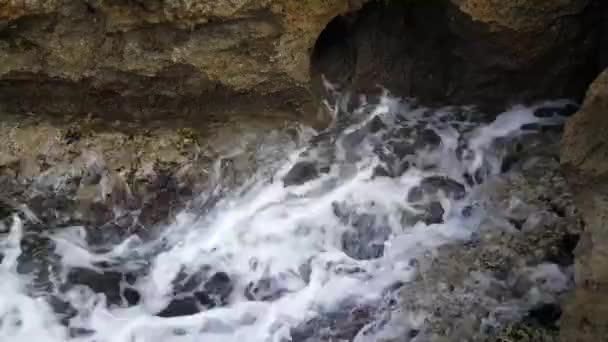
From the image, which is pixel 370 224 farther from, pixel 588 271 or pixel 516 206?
pixel 588 271

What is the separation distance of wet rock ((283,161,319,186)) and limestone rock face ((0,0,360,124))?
0.39 m

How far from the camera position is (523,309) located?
348 cm

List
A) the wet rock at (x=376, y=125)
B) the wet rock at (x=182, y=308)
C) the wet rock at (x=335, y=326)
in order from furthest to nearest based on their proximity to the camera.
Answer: the wet rock at (x=376, y=125)
the wet rock at (x=182, y=308)
the wet rock at (x=335, y=326)

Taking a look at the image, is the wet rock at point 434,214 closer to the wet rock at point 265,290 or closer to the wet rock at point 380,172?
the wet rock at point 380,172

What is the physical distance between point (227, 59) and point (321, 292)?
1547mm

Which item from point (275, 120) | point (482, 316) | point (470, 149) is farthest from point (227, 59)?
point (482, 316)

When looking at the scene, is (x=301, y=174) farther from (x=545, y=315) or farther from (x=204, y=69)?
(x=545, y=315)

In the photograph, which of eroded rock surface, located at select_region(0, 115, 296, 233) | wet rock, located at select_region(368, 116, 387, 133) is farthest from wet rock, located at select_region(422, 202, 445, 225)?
eroded rock surface, located at select_region(0, 115, 296, 233)

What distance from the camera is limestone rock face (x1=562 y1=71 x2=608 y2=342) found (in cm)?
271

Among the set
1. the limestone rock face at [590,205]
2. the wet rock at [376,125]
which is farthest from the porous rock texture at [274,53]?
the limestone rock face at [590,205]

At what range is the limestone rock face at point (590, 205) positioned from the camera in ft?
8.88

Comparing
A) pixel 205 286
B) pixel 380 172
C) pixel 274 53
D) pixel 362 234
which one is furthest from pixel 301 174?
pixel 205 286

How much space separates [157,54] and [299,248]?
4.78 ft

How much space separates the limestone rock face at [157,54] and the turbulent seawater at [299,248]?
531 millimetres
